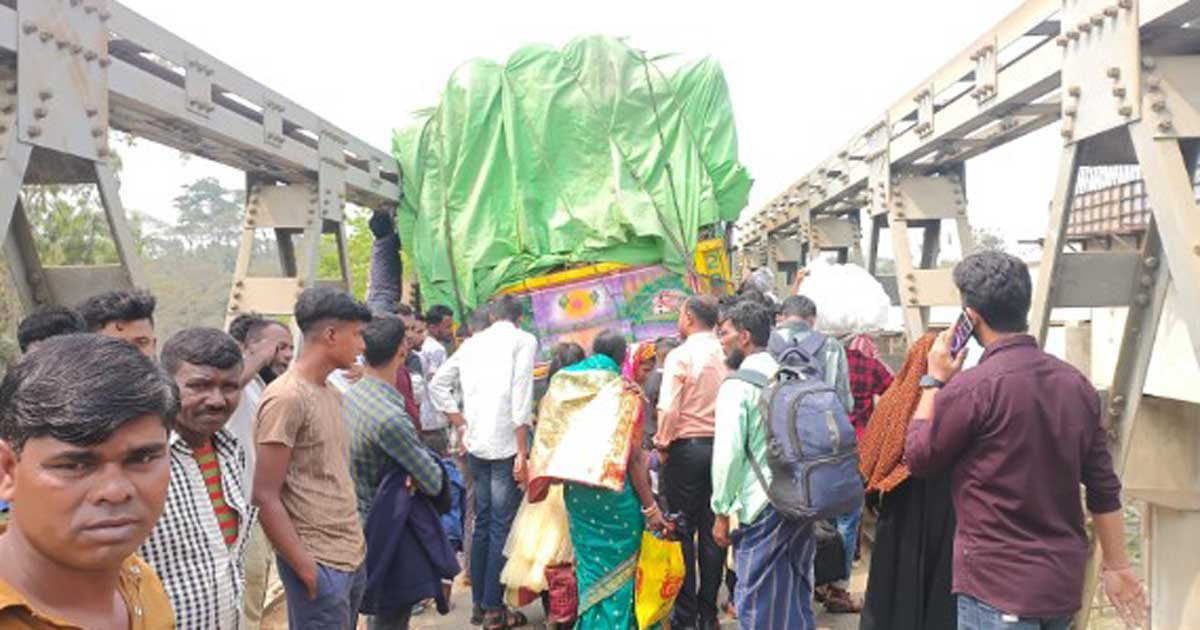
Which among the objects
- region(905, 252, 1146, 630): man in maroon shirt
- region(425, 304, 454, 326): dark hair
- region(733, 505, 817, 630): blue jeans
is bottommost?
region(733, 505, 817, 630): blue jeans

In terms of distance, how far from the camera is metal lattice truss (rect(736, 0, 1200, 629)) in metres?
2.60

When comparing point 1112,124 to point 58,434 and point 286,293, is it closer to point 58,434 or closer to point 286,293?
point 58,434

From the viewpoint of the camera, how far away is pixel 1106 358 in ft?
23.2

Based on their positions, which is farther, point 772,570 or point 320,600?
point 772,570

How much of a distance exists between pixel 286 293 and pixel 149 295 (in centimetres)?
233

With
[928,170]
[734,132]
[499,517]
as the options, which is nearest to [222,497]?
[499,517]

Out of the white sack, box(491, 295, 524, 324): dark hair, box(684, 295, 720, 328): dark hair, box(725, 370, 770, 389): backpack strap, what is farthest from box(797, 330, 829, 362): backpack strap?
box(491, 295, 524, 324): dark hair

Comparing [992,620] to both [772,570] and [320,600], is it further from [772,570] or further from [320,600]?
[320,600]

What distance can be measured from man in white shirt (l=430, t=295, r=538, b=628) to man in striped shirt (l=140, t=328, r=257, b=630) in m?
2.30

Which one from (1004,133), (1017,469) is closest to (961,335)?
(1017,469)

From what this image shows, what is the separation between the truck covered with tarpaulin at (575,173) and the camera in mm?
6320

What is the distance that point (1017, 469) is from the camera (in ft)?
7.88

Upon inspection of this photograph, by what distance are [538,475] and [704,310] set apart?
1.13 m

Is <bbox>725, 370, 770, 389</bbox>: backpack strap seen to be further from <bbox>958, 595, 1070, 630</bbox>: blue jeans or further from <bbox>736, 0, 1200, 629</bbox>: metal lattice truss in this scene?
<bbox>958, 595, 1070, 630</bbox>: blue jeans
